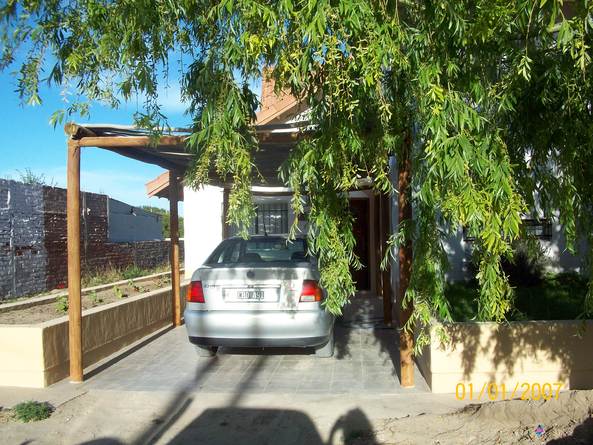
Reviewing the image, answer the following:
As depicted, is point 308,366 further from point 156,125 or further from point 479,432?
point 156,125

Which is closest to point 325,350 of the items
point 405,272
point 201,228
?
point 405,272

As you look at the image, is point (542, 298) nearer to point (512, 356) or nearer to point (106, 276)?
point (512, 356)

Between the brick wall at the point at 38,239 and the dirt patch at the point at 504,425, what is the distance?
910cm

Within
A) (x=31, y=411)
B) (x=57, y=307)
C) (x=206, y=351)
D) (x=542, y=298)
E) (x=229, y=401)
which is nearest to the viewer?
(x=31, y=411)

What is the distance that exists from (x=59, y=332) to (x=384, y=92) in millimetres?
4544

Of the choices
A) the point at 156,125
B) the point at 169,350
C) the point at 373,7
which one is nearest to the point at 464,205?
the point at 373,7

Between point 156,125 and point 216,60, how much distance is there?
0.82m

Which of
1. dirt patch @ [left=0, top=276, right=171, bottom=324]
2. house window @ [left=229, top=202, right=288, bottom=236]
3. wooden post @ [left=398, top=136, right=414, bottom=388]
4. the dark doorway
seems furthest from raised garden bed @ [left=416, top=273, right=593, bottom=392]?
house window @ [left=229, top=202, right=288, bottom=236]

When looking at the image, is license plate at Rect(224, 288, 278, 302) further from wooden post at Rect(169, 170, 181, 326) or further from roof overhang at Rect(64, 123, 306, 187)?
wooden post at Rect(169, 170, 181, 326)

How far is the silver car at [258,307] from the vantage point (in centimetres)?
620

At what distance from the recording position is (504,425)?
445cm

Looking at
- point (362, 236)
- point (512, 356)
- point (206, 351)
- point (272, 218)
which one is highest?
point (272, 218)

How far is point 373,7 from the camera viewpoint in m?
3.93

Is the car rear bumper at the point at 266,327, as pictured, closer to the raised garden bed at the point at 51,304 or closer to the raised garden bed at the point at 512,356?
the raised garden bed at the point at 512,356
